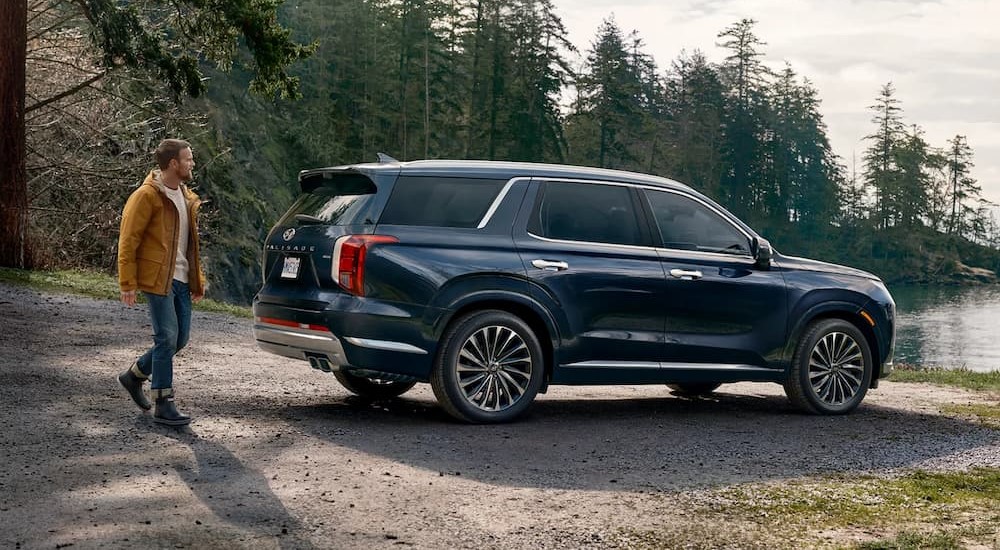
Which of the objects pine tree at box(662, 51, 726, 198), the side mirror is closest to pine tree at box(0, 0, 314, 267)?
the side mirror

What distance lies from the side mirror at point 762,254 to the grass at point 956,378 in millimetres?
5795

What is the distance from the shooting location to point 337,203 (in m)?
8.54

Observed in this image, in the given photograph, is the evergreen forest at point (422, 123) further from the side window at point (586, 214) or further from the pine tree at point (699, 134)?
the side window at point (586, 214)

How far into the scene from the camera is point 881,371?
1015 centimetres

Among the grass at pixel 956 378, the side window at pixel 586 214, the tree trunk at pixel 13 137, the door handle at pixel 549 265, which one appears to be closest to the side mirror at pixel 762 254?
the side window at pixel 586 214

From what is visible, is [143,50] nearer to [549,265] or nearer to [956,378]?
[549,265]

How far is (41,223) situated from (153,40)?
278 inches

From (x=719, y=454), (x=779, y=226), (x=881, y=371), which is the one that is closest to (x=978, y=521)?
(x=719, y=454)

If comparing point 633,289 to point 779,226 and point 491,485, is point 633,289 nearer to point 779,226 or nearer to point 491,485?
point 491,485

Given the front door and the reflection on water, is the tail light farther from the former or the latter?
the reflection on water

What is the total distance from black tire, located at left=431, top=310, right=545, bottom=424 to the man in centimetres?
188

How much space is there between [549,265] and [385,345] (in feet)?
4.79

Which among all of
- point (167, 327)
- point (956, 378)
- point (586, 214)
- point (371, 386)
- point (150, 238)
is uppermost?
point (586, 214)

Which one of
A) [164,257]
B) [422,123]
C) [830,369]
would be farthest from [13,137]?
[422,123]
